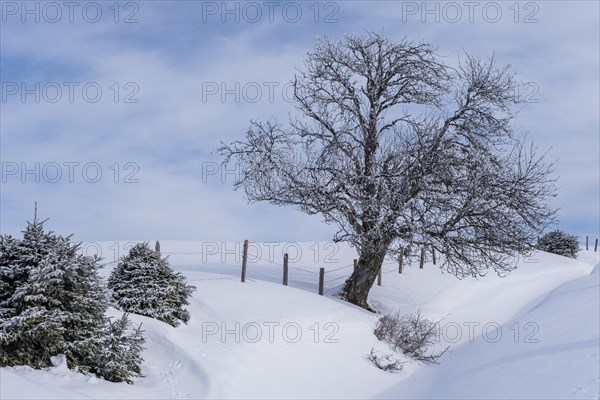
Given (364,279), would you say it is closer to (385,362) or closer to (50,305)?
(385,362)

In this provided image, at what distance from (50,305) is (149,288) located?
13.9 ft

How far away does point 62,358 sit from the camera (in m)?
9.77

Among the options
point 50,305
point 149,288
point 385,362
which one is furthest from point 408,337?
point 50,305

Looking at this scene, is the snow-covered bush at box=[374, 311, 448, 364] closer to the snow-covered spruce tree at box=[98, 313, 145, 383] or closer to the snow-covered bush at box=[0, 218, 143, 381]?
the snow-covered spruce tree at box=[98, 313, 145, 383]

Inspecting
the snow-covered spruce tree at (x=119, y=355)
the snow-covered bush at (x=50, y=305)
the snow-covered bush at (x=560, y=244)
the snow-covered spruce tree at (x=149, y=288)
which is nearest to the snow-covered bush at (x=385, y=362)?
the snow-covered spruce tree at (x=149, y=288)

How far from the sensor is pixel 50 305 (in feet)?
32.4

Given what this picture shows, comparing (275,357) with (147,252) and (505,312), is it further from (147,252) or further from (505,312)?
(505,312)

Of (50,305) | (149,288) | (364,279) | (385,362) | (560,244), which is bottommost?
(385,362)

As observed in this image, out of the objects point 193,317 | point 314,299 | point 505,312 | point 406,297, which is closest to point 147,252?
point 193,317

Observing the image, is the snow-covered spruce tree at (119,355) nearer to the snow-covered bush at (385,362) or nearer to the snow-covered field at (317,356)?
the snow-covered field at (317,356)

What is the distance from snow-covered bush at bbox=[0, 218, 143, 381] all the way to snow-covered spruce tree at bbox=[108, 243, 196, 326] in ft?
9.40

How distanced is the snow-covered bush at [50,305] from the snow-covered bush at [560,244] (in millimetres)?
43689

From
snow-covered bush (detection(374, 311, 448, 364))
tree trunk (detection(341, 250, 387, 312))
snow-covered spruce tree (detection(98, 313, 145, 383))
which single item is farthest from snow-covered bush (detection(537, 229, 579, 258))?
snow-covered spruce tree (detection(98, 313, 145, 383))

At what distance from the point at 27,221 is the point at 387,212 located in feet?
39.4
